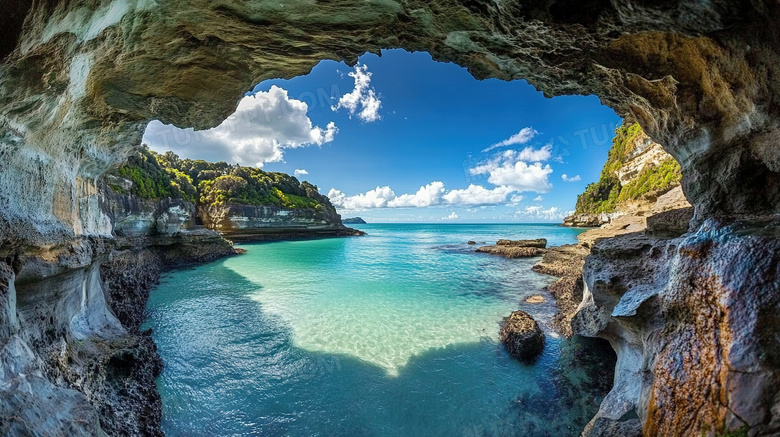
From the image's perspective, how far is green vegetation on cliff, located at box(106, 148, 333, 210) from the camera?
2466cm

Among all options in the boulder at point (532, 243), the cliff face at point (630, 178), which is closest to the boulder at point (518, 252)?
the boulder at point (532, 243)

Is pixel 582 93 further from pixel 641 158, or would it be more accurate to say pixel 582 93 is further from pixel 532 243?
pixel 641 158

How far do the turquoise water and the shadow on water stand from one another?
0.03 m

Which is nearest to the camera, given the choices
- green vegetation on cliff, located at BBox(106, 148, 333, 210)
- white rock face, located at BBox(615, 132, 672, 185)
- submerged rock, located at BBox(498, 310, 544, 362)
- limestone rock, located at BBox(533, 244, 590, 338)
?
submerged rock, located at BBox(498, 310, 544, 362)

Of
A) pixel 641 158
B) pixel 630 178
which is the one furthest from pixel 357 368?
pixel 630 178

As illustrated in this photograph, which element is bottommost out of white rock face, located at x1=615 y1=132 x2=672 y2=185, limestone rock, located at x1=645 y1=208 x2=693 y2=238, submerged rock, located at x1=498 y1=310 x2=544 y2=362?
submerged rock, located at x1=498 y1=310 x2=544 y2=362

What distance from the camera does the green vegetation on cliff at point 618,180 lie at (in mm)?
31672

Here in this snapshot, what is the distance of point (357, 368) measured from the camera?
7.27 metres

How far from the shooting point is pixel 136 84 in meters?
4.92

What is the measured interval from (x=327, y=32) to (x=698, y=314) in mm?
6054

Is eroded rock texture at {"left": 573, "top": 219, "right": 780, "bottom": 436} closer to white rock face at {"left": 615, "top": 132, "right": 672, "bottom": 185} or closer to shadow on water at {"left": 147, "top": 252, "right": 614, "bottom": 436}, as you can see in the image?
shadow on water at {"left": 147, "top": 252, "right": 614, "bottom": 436}

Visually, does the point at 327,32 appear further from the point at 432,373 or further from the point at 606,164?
the point at 606,164

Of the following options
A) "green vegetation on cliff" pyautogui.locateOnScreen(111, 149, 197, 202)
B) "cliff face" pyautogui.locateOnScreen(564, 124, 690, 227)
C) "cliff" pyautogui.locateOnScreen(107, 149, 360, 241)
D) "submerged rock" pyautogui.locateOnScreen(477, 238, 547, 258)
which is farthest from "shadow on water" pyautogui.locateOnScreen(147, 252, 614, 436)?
"submerged rock" pyautogui.locateOnScreen(477, 238, 547, 258)

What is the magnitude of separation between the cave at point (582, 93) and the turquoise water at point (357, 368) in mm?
1591
